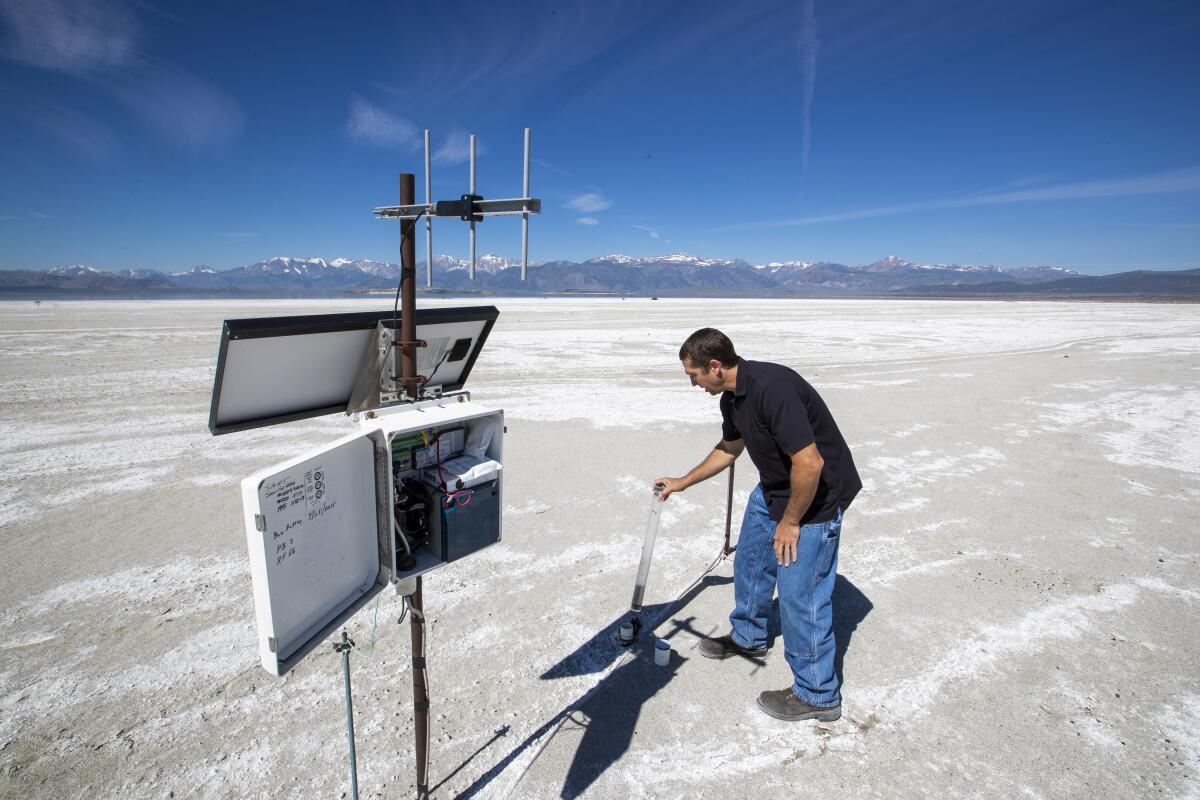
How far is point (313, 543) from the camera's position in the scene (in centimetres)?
208

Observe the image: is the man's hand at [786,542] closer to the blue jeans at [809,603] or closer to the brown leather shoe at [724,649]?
the blue jeans at [809,603]

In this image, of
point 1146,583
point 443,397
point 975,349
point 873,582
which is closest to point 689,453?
point 873,582

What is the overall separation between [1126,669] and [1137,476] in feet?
17.4

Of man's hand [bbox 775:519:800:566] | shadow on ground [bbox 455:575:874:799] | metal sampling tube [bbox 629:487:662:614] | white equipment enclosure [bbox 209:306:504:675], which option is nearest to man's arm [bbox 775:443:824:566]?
man's hand [bbox 775:519:800:566]

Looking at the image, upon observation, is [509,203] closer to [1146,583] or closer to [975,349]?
[1146,583]

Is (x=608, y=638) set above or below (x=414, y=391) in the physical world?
below

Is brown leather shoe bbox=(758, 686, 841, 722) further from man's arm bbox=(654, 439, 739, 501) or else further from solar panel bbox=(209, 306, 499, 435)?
solar panel bbox=(209, 306, 499, 435)

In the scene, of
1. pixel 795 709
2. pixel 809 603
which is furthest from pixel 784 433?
pixel 795 709

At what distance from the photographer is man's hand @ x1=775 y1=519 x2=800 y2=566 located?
10.3 ft

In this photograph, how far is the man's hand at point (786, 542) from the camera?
3139mm

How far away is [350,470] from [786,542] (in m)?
2.27

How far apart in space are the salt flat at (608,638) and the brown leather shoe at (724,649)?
8cm

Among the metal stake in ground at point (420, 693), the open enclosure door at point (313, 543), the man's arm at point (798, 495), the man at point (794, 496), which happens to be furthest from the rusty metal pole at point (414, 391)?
the man's arm at point (798, 495)

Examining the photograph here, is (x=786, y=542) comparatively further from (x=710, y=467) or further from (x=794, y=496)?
(x=710, y=467)
